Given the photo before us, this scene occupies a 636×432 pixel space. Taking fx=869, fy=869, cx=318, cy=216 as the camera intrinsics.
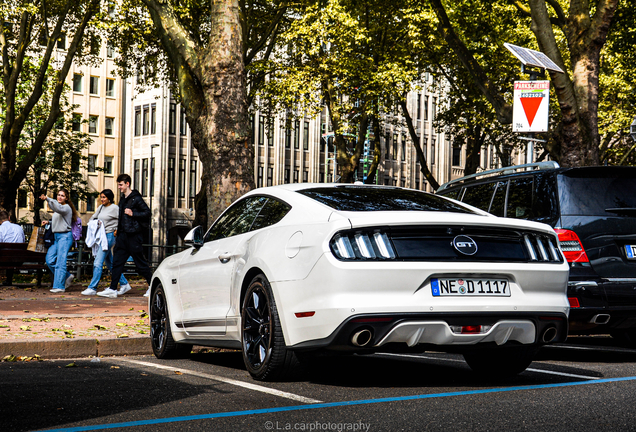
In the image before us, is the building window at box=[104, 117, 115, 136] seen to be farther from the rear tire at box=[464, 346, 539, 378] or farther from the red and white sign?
the rear tire at box=[464, 346, 539, 378]

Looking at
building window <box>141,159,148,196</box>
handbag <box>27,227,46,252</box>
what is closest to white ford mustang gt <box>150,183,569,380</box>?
handbag <box>27,227,46,252</box>

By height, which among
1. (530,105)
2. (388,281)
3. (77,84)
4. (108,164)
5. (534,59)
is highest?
(77,84)

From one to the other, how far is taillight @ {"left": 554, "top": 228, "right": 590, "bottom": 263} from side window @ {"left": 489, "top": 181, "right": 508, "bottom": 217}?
122 cm

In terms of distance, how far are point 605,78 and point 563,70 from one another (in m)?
22.1

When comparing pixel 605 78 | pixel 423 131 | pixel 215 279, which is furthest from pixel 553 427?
pixel 423 131

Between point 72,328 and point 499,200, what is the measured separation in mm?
4860

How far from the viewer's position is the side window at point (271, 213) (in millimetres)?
6536

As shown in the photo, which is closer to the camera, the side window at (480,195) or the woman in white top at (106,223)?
the side window at (480,195)

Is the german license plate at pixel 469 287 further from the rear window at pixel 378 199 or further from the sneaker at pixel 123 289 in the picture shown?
the sneaker at pixel 123 289

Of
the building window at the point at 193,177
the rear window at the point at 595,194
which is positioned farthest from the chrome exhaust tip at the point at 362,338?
the building window at the point at 193,177

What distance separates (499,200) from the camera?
927 centimetres

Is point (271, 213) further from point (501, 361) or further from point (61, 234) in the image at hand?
point (61, 234)

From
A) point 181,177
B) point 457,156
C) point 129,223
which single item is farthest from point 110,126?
point 129,223

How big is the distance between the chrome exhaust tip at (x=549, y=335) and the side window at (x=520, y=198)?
2.50m
